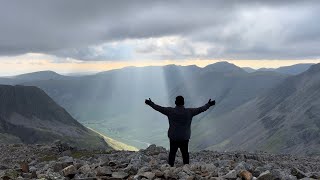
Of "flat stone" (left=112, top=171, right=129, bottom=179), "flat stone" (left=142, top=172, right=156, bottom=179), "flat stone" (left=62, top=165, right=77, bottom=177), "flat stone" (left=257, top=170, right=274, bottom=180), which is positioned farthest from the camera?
"flat stone" (left=62, top=165, right=77, bottom=177)

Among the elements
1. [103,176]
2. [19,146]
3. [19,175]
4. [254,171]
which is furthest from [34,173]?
[19,146]

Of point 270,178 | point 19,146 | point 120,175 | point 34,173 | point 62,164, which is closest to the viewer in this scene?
point 270,178

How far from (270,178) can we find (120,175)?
284 inches

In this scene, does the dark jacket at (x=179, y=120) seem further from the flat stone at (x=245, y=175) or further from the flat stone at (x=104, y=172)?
the flat stone at (x=245, y=175)

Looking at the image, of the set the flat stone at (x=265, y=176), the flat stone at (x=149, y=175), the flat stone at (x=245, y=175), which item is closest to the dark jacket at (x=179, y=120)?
the flat stone at (x=149, y=175)

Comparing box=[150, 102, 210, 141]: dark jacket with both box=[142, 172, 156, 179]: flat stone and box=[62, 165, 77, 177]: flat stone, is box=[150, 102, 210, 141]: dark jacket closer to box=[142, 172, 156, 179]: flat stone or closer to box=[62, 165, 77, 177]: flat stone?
box=[142, 172, 156, 179]: flat stone

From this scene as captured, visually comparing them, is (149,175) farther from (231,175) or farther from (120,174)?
(231,175)

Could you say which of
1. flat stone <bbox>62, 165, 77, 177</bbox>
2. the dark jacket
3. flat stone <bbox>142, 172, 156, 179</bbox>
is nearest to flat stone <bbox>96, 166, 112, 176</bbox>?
flat stone <bbox>62, 165, 77, 177</bbox>

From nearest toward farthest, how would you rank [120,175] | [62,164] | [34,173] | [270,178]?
[270,178] → [120,175] → [34,173] → [62,164]

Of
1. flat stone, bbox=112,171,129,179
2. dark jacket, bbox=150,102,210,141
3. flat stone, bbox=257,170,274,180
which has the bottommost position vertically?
flat stone, bbox=112,171,129,179

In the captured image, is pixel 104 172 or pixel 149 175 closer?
pixel 149 175

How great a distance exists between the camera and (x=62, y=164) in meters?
23.0

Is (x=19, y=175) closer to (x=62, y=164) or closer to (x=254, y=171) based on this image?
(x=62, y=164)

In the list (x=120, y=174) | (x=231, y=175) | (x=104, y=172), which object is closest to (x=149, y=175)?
(x=120, y=174)
